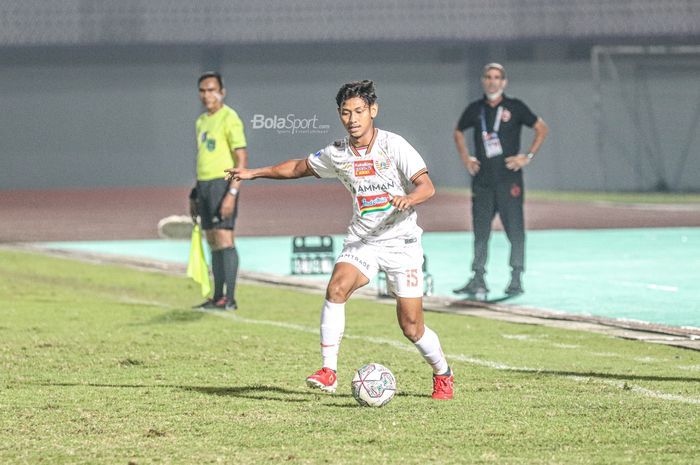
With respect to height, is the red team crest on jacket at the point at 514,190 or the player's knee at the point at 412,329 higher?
the red team crest on jacket at the point at 514,190

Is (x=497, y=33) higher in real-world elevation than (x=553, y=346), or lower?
higher

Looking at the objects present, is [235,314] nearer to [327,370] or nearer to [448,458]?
[327,370]

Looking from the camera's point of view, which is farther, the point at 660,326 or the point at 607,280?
the point at 607,280

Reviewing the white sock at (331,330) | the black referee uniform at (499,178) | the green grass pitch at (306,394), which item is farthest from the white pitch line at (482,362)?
the black referee uniform at (499,178)

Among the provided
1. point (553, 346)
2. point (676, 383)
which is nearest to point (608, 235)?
point (553, 346)

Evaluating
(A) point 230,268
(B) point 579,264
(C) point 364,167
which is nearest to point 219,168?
(A) point 230,268

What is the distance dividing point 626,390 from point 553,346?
241cm

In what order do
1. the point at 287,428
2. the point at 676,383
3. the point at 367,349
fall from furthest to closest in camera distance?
the point at 367,349 < the point at 676,383 < the point at 287,428

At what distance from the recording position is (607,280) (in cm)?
1620

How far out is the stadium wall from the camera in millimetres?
39906

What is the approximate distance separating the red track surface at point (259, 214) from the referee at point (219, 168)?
1041 cm

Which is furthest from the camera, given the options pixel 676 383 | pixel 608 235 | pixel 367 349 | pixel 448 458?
pixel 608 235

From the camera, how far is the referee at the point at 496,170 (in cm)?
1452

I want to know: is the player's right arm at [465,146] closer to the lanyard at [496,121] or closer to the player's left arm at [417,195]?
the lanyard at [496,121]
